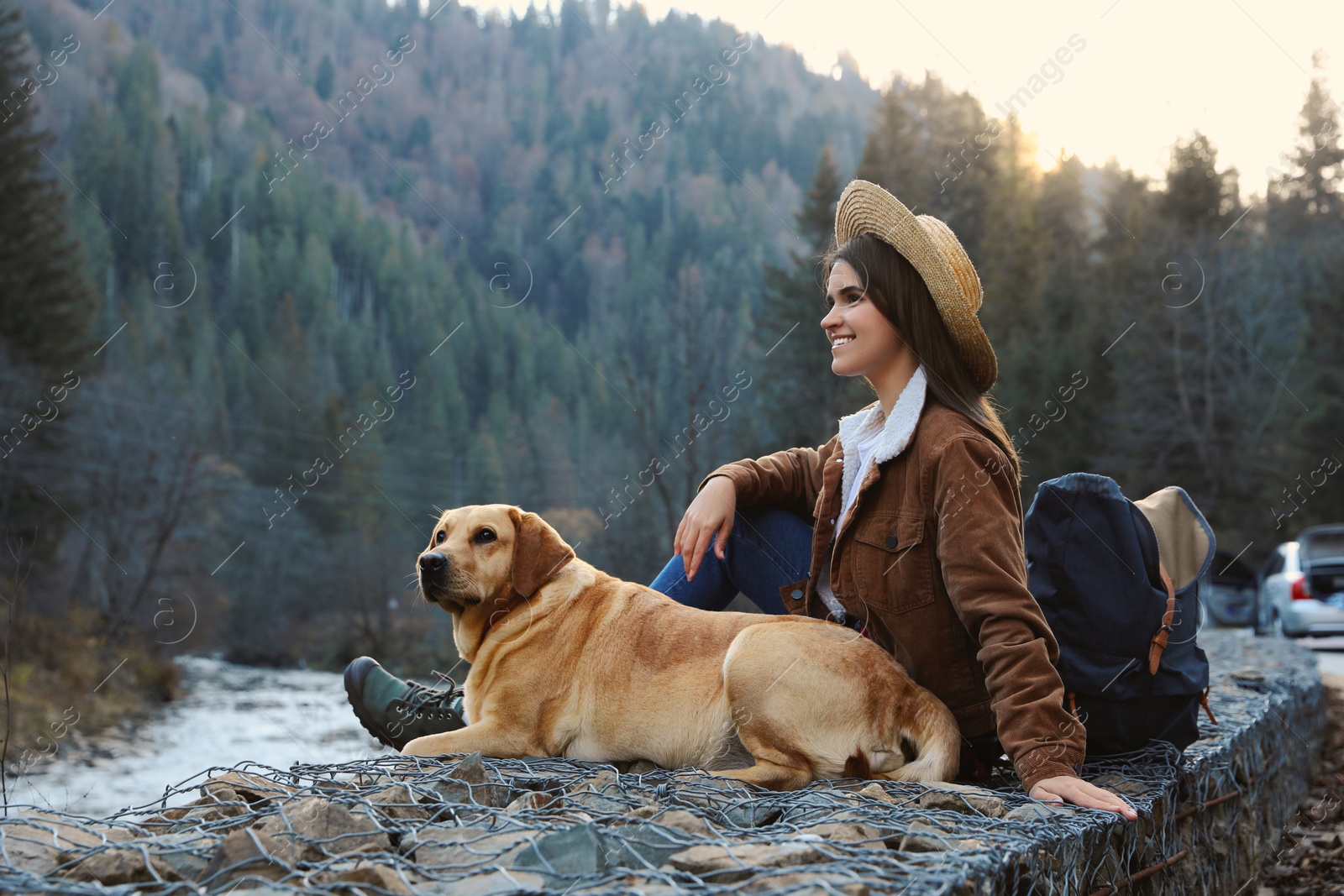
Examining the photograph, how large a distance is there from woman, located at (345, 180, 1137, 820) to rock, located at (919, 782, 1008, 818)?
117mm

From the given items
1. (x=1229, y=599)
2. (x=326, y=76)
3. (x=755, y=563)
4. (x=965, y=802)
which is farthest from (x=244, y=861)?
(x=326, y=76)

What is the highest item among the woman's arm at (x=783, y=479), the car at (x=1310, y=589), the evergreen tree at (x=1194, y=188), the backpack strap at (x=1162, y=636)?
the evergreen tree at (x=1194, y=188)

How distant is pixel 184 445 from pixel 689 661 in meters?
38.2

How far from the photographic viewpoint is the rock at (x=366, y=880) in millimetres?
1904

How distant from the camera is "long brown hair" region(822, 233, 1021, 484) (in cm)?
335

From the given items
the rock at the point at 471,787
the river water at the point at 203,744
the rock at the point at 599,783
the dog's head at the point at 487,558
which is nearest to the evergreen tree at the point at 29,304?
the river water at the point at 203,744

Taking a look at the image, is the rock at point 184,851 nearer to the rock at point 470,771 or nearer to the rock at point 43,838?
the rock at point 43,838

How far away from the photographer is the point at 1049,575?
3287mm

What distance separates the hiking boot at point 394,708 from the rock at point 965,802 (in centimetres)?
195

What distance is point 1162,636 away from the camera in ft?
10.5

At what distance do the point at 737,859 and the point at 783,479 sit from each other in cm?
216

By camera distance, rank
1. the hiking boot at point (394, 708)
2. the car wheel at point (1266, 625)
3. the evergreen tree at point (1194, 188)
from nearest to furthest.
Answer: the hiking boot at point (394, 708)
the car wheel at point (1266, 625)
the evergreen tree at point (1194, 188)

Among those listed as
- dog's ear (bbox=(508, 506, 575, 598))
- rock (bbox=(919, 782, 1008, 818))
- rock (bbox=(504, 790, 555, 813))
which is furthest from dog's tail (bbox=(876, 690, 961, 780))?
dog's ear (bbox=(508, 506, 575, 598))

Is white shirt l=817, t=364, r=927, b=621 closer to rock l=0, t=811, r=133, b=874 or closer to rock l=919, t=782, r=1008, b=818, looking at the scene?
rock l=919, t=782, r=1008, b=818
